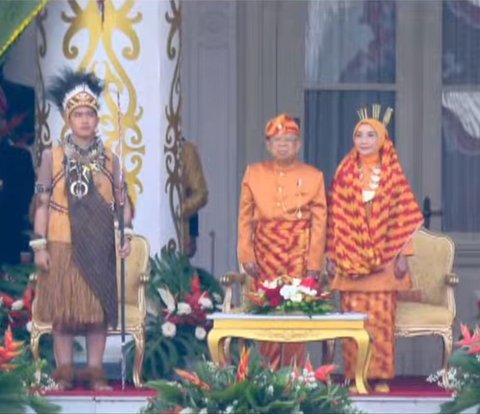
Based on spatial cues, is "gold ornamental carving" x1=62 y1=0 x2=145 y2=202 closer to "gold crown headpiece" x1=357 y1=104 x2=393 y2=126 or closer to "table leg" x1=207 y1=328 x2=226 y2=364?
"gold crown headpiece" x1=357 y1=104 x2=393 y2=126

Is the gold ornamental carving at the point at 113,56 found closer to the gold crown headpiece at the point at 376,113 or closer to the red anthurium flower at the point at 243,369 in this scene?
the gold crown headpiece at the point at 376,113

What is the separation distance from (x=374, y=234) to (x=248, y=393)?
2.67 meters

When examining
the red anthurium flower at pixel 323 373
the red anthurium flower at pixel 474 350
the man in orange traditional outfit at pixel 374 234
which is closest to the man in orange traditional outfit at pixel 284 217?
the man in orange traditional outfit at pixel 374 234

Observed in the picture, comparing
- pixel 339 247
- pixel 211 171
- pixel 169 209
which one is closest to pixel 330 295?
pixel 339 247

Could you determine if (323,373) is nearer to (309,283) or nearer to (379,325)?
(309,283)

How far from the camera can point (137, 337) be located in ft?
54.3

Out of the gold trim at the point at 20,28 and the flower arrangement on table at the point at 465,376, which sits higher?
the gold trim at the point at 20,28

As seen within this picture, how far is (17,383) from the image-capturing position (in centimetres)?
1490

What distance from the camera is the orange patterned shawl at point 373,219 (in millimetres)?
16375

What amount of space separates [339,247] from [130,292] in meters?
1.32

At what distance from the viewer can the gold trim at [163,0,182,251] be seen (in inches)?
691

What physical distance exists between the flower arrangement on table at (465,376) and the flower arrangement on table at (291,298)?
914 millimetres

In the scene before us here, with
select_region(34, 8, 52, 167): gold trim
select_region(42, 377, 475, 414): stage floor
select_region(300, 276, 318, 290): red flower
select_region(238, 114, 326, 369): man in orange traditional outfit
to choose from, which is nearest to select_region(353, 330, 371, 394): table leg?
select_region(42, 377, 475, 414): stage floor

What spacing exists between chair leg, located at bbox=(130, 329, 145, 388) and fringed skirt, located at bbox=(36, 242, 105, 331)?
0.33m
